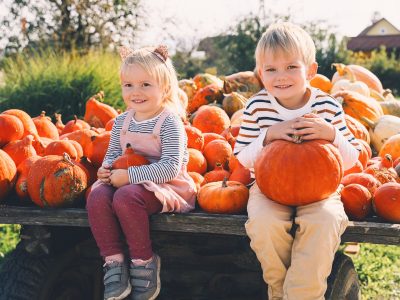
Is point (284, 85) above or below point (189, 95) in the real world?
above

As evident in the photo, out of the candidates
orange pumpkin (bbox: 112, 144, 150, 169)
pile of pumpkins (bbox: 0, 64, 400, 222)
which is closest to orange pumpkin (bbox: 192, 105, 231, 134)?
pile of pumpkins (bbox: 0, 64, 400, 222)

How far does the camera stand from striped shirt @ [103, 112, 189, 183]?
2.62m

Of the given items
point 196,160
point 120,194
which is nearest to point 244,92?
point 196,160

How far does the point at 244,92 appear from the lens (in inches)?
215

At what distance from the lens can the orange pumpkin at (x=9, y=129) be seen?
11.0 feet

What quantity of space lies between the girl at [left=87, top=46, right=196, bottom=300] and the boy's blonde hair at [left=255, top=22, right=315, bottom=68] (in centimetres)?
55

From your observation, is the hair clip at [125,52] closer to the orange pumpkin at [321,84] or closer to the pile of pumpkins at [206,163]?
the pile of pumpkins at [206,163]

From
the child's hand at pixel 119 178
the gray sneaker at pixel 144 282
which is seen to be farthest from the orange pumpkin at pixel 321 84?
the gray sneaker at pixel 144 282

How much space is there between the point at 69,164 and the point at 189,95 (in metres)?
2.83

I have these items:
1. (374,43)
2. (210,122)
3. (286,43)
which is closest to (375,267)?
(210,122)

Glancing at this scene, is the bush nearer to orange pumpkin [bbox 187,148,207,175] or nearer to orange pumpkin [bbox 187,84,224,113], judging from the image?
orange pumpkin [bbox 187,84,224,113]

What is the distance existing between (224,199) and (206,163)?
0.84m

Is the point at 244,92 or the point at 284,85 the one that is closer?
the point at 284,85

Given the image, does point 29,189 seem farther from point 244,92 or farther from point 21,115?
point 244,92
